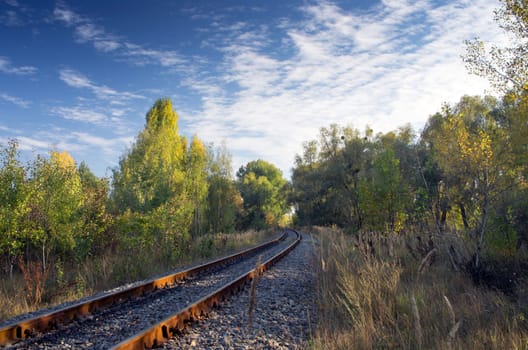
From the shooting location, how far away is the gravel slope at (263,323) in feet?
16.3

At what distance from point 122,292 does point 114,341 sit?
105 inches

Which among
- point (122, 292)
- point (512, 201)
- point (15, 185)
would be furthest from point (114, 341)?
point (512, 201)

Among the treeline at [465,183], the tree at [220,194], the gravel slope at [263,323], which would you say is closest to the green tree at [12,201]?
the gravel slope at [263,323]

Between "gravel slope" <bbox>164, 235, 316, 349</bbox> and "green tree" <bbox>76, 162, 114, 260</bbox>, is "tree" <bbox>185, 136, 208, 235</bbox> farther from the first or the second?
"gravel slope" <bbox>164, 235, 316, 349</bbox>

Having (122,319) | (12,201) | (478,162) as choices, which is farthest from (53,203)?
(478,162)

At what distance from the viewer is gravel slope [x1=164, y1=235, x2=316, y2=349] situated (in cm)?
496

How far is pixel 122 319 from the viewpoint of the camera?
6.09 metres

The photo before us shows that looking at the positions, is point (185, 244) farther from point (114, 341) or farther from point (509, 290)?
point (509, 290)

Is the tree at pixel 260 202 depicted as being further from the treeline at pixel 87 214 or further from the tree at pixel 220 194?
the treeline at pixel 87 214

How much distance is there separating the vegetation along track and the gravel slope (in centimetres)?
28

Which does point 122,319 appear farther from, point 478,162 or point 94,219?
point 478,162

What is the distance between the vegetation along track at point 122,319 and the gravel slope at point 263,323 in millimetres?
281

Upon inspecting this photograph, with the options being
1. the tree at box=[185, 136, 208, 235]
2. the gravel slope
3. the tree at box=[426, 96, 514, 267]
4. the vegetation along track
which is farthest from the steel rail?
the tree at box=[185, 136, 208, 235]

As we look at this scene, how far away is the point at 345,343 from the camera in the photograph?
453cm
